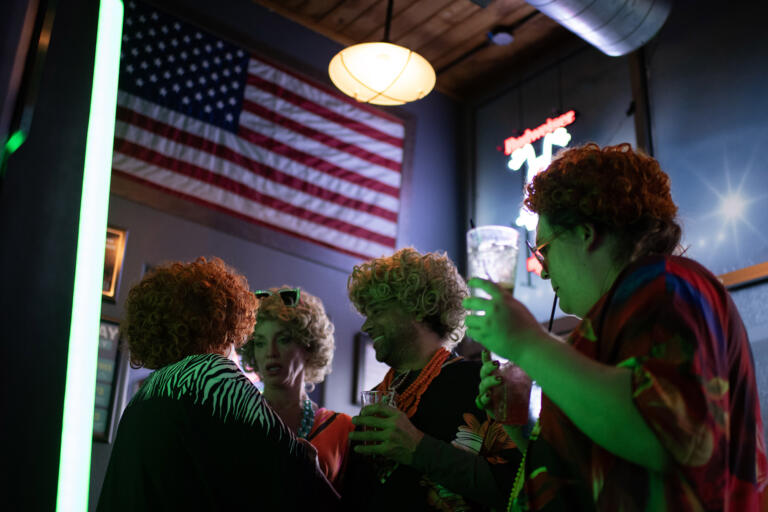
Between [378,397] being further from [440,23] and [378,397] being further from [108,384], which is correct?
[440,23]

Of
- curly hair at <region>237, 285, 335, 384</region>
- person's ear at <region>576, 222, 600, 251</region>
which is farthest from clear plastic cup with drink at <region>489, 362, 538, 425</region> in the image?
curly hair at <region>237, 285, 335, 384</region>

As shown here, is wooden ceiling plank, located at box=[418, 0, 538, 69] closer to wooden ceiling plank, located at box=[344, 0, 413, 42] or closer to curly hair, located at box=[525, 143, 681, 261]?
wooden ceiling plank, located at box=[344, 0, 413, 42]

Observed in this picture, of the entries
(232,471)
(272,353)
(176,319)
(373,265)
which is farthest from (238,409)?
(272,353)

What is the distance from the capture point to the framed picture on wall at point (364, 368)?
5012 mm

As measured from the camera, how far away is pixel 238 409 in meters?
1.55

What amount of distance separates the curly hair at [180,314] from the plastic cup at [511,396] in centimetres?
79

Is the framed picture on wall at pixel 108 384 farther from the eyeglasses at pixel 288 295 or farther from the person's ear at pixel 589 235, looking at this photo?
the person's ear at pixel 589 235

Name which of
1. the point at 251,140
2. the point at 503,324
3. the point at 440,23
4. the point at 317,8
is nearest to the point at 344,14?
the point at 317,8

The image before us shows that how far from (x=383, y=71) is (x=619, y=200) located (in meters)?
3.17

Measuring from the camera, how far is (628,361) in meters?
0.99

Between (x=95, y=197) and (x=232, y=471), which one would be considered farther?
(x=95, y=197)

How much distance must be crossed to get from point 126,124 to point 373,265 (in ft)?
9.11

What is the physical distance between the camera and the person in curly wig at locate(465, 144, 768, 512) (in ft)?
3.08

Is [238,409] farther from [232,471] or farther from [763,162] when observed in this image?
[763,162]
